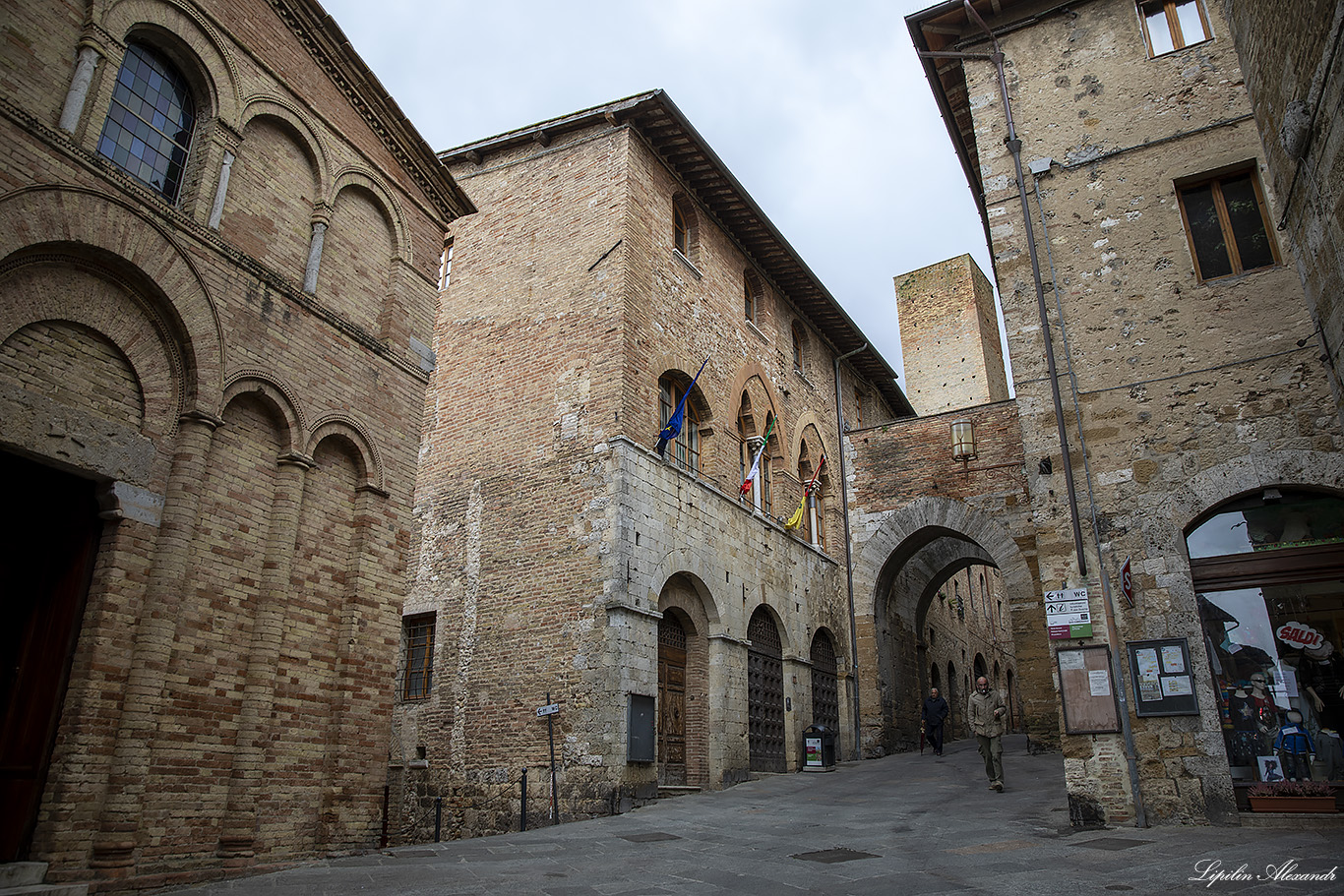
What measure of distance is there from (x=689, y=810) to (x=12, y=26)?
966 centimetres

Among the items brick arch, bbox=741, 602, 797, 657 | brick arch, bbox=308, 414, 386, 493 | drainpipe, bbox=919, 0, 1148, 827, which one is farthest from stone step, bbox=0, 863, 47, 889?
brick arch, bbox=741, 602, 797, 657

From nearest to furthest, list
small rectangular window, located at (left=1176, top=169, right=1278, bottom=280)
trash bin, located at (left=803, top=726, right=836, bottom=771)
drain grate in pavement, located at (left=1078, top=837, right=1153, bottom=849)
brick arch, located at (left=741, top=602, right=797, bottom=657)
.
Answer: drain grate in pavement, located at (left=1078, top=837, right=1153, bottom=849) → small rectangular window, located at (left=1176, top=169, right=1278, bottom=280) → trash bin, located at (left=803, top=726, right=836, bottom=771) → brick arch, located at (left=741, top=602, right=797, bottom=657)

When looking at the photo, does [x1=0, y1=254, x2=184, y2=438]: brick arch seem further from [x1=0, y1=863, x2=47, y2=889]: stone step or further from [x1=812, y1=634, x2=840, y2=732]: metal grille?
[x1=812, y1=634, x2=840, y2=732]: metal grille

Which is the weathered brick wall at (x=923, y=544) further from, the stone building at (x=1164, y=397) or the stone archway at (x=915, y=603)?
the stone building at (x=1164, y=397)

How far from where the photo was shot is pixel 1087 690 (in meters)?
7.95

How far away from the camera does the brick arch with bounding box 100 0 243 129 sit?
6.77m

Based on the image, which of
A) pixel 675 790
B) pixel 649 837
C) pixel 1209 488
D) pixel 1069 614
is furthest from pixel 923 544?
pixel 649 837

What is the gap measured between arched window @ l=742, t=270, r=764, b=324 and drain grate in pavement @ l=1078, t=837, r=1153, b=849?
37.7 ft

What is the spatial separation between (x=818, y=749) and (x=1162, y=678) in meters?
7.64

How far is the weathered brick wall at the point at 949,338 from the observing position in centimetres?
2717

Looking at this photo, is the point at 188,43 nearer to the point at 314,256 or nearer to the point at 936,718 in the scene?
the point at 314,256

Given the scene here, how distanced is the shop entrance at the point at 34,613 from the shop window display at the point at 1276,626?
938 cm

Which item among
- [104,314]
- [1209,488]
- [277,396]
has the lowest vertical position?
[1209,488]

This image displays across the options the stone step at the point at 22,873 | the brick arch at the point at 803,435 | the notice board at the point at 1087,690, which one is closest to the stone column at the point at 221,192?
the stone step at the point at 22,873
